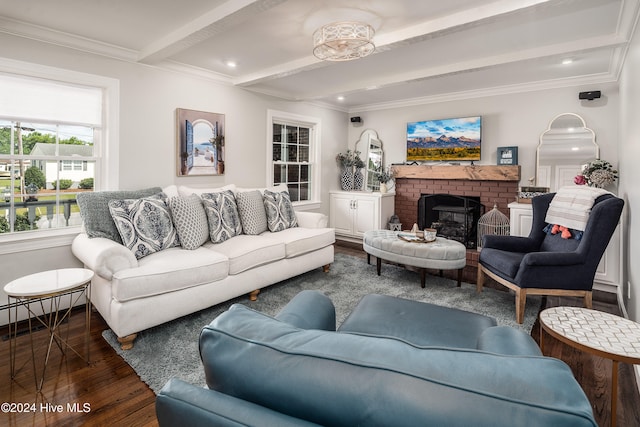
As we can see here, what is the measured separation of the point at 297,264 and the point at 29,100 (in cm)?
275

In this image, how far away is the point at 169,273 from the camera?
258 centimetres

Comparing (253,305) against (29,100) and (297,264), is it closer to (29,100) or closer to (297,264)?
(297,264)

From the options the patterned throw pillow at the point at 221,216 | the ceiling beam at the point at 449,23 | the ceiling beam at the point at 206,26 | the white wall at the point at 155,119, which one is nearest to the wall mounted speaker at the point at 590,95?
the ceiling beam at the point at 449,23

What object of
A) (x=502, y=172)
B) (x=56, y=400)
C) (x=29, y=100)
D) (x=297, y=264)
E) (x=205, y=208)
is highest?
(x=29, y=100)

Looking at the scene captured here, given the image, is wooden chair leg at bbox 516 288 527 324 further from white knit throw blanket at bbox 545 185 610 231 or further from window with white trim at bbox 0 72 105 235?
window with white trim at bbox 0 72 105 235

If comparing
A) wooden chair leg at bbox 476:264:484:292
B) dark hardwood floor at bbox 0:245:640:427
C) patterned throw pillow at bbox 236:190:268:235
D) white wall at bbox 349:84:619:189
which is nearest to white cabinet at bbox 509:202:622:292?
white wall at bbox 349:84:619:189

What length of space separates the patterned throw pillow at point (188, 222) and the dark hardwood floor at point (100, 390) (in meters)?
1.01

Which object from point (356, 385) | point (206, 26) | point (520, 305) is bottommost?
point (520, 305)

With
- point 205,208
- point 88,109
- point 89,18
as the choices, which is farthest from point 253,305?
point 89,18

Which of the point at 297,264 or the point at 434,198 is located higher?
the point at 434,198

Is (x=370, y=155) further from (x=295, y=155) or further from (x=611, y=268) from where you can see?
(x=611, y=268)

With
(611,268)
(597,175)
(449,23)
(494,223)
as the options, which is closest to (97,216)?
(449,23)

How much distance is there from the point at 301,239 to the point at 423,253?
126 centimetres

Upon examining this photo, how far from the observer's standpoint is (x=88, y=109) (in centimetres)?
324
